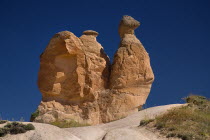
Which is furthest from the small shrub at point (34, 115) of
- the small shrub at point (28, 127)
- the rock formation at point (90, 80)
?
the small shrub at point (28, 127)

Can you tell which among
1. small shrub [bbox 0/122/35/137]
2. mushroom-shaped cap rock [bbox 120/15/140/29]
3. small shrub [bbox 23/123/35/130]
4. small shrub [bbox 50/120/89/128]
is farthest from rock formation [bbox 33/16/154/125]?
small shrub [bbox 23/123/35/130]

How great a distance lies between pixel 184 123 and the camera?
1797 centimetres

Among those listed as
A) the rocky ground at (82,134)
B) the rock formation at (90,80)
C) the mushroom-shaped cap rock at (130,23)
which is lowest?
the rocky ground at (82,134)

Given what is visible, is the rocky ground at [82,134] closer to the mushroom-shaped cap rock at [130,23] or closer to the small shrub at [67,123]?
the small shrub at [67,123]

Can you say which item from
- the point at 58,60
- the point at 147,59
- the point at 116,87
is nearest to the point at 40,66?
the point at 58,60

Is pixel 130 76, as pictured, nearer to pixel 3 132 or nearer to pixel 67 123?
pixel 67 123

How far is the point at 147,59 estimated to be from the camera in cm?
2881

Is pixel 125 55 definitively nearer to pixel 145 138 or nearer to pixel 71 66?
pixel 71 66

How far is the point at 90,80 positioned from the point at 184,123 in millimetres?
11350

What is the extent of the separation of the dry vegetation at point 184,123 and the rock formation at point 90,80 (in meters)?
7.62

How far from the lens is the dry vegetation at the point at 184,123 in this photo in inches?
646

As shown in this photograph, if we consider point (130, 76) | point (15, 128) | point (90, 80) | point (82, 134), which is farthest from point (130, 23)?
point (15, 128)

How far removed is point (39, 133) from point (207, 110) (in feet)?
32.8

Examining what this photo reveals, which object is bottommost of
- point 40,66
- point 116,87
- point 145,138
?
point 145,138
